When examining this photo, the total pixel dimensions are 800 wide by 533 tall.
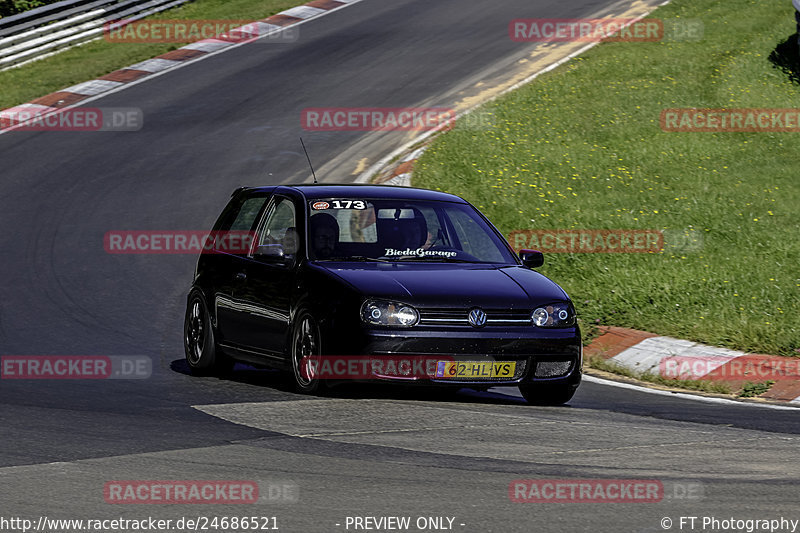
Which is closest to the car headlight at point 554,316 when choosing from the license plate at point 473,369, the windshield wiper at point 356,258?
the license plate at point 473,369

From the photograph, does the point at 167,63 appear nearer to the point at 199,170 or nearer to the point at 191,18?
→ the point at 191,18

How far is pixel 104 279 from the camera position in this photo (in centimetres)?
1499

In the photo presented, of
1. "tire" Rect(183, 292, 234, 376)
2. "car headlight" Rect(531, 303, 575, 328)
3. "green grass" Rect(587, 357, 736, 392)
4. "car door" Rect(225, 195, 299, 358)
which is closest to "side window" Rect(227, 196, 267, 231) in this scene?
"car door" Rect(225, 195, 299, 358)

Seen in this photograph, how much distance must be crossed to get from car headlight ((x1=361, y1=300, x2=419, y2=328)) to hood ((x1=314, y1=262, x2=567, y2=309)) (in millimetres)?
51

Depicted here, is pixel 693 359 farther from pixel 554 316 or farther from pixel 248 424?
pixel 248 424

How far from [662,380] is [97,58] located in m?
20.8

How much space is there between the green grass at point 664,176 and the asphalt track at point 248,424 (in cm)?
195

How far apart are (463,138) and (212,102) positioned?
20.1ft

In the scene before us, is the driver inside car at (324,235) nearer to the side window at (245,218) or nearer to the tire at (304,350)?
the tire at (304,350)

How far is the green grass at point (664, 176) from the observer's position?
43.1 ft

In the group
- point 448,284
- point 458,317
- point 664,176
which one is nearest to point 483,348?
point 458,317

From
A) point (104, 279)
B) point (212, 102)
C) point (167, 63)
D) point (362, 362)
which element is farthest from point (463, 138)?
point (362, 362)

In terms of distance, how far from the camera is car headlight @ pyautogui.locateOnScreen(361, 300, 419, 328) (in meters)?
9.05

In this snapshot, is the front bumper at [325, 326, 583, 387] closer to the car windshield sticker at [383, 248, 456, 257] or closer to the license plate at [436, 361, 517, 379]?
the license plate at [436, 361, 517, 379]
